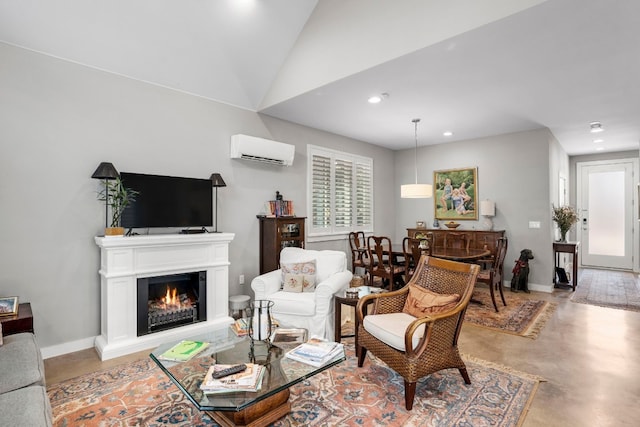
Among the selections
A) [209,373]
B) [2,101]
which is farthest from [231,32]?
[209,373]

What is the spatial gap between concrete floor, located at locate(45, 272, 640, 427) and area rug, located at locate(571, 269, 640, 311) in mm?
572

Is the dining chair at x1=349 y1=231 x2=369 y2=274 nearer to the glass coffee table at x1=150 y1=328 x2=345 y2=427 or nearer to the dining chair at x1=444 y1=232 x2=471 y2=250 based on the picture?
the dining chair at x1=444 y1=232 x2=471 y2=250

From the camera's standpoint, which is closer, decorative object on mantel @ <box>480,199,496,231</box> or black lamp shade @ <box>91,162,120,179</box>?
black lamp shade @ <box>91,162,120,179</box>

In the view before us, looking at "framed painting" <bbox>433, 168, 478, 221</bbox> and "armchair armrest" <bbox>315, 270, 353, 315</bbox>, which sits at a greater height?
"framed painting" <bbox>433, 168, 478, 221</bbox>

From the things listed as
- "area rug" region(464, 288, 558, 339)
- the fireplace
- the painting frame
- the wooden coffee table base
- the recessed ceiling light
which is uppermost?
the recessed ceiling light

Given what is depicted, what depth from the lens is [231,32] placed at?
3617mm

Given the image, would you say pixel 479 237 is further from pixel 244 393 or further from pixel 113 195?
pixel 113 195

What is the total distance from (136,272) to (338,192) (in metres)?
3.63

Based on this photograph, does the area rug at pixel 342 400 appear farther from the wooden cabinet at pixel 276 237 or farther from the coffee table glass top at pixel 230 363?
the wooden cabinet at pixel 276 237

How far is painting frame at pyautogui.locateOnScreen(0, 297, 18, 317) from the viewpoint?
2.51 metres

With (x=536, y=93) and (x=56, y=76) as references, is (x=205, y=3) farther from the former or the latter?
(x=536, y=93)

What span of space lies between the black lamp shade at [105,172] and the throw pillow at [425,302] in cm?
293

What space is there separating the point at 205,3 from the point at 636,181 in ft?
29.0

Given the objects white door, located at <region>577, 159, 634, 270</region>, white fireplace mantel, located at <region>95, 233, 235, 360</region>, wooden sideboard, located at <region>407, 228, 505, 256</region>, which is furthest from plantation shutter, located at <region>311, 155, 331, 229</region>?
white door, located at <region>577, 159, 634, 270</region>
